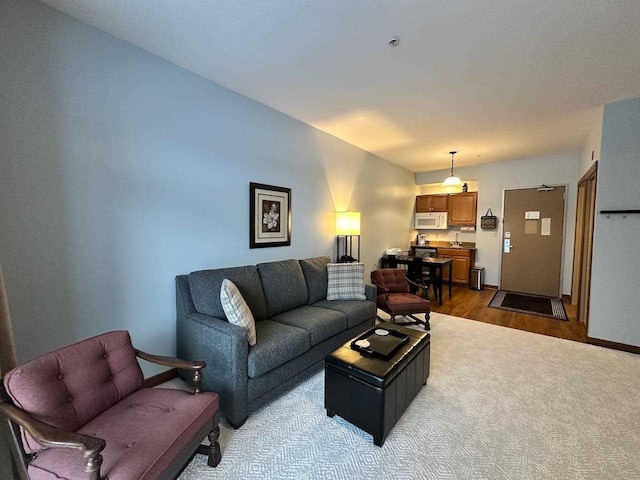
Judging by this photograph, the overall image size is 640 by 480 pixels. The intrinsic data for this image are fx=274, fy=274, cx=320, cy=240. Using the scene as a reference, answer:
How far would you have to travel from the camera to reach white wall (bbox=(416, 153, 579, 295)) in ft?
16.6

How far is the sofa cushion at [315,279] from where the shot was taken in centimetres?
318

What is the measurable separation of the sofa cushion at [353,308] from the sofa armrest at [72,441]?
83.2 inches

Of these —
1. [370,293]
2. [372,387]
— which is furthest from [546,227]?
[372,387]

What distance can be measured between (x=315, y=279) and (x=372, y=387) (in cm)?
165

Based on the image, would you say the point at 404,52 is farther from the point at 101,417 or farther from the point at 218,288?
the point at 101,417

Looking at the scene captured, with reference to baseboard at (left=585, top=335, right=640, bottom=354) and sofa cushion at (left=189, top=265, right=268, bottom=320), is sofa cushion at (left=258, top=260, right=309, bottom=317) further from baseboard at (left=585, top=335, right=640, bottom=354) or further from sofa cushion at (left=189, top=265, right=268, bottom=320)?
baseboard at (left=585, top=335, right=640, bottom=354)

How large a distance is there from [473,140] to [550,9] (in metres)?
2.72

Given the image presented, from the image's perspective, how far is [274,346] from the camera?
204 centimetres

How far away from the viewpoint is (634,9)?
1.67 m

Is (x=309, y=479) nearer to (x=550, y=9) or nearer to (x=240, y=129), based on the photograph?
(x=240, y=129)

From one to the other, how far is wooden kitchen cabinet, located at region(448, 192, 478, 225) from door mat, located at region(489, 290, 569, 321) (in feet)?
5.59

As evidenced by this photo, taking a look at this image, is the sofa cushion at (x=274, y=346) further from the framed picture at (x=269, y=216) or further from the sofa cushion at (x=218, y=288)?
the framed picture at (x=269, y=216)

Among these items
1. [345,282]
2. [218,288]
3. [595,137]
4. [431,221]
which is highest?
[595,137]

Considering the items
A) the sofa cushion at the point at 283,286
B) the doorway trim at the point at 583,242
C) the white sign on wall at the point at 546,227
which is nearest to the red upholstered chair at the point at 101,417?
the sofa cushion at the point at 283,286
